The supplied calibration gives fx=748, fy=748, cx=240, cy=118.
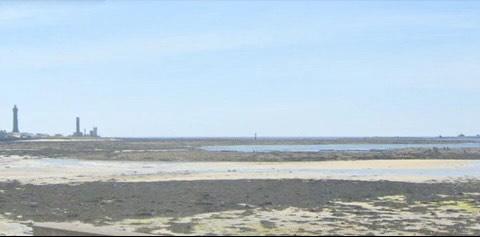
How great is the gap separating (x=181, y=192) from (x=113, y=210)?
537 centimetres

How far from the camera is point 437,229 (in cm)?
1555

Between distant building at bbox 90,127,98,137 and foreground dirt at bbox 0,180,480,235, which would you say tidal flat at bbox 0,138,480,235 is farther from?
distant building at bbox 90,127,98,137

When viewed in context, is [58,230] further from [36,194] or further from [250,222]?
[36,194]

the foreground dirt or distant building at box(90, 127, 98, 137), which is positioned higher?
distant building at box(90, 127, 98, 137)

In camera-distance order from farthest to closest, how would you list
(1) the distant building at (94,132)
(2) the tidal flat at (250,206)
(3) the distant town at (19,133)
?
(1) the distant building at (94,132)
(3) the distant town at (19,133)
(2) the tidal flat at (250,206)

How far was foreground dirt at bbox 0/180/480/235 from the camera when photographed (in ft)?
52.3

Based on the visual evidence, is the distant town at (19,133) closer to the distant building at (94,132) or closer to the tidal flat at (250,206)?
the distant building at (94,132)

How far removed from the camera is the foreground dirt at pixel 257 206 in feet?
52.3

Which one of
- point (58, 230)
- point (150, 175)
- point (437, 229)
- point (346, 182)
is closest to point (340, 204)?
point (437, 229)

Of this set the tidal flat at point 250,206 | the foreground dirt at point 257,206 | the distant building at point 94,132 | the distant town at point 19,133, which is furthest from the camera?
the distant building at point 94,132

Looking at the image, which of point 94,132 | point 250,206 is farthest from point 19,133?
point 250,206

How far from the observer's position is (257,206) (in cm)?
2019

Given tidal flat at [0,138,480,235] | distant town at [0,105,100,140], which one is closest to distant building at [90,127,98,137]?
distant town at [0,105,100,140]

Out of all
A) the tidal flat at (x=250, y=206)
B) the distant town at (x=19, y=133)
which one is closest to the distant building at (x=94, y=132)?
the distant town at (x=19, y=133)
